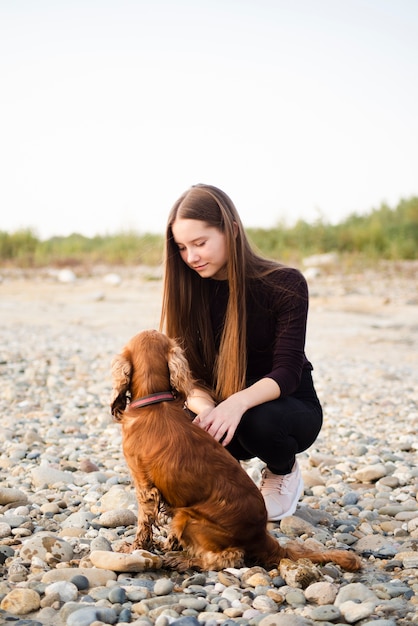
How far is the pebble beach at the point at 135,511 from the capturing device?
105 inches

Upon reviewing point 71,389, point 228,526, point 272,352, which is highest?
point 272,352

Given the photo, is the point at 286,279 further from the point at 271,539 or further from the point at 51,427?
the point at 51,427

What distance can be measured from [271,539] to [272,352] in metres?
1.23

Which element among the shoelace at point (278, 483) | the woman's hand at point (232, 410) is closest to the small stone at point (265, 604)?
the woman's hand at point (232, 410)

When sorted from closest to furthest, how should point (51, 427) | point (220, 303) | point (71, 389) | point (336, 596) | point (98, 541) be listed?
point (336, 596), point (98, 541), point (220, 303), point (51, 427), point (71, 389)

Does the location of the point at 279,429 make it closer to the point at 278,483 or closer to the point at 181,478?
the point at 278,483

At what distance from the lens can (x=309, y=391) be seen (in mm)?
4148

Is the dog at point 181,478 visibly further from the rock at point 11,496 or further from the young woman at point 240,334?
the rock at point 11,496

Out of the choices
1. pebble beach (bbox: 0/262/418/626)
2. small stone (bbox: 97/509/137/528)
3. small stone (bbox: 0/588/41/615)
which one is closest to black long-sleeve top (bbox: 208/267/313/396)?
pebble beach (bbox: 0/262/418/626)

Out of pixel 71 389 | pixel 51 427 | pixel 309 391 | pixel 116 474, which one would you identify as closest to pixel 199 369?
pixel 309 391

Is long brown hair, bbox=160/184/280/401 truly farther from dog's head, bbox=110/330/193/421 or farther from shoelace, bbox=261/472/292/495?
dog's head, bbox=110/330/193/421

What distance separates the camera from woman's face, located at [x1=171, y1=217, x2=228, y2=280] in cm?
375

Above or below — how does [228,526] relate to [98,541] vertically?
above

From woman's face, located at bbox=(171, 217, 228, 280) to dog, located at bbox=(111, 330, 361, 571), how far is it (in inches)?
29.3
